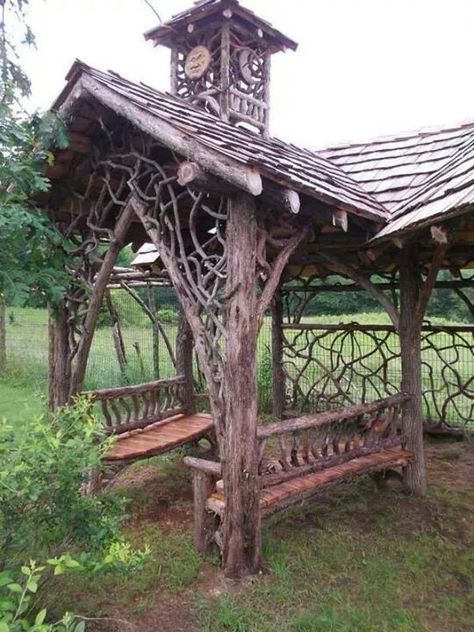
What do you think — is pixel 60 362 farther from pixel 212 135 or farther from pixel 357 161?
pixel 357 161

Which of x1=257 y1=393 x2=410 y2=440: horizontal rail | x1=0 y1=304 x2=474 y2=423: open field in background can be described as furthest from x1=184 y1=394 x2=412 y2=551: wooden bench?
x1=0 y1=304 x2=474 y2=423: open field in background

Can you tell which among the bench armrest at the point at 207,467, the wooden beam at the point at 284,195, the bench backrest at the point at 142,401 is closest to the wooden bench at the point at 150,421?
the bench backrest at the point at 142,401

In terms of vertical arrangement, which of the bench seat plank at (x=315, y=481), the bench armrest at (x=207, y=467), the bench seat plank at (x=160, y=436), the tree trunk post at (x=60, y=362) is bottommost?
the bench seat plank at (x=315, y=481)

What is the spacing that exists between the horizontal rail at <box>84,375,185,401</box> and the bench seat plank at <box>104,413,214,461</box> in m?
0.41

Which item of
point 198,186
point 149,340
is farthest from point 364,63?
point 198,186

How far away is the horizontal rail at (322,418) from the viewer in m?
3.79

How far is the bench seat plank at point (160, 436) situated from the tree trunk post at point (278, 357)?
6.16 feet

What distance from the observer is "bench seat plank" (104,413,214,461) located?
4820 millimetres

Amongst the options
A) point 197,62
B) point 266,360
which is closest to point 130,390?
point 197,62

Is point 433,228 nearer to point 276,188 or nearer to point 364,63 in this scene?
point 276,188

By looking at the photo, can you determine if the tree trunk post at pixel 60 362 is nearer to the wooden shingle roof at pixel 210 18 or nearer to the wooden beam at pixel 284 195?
the wooden beam at pixel 284 195

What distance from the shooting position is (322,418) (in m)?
4.31

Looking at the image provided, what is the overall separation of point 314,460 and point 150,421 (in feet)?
7.40

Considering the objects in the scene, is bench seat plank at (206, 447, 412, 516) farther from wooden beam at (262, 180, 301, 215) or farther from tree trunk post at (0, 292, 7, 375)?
tree trunk post at (0, 292, 7, 375)
